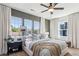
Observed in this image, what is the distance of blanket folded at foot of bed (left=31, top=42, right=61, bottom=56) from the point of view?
1.92m

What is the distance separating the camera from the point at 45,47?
1.96m

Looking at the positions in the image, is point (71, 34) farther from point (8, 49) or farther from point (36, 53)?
point (8, 49)

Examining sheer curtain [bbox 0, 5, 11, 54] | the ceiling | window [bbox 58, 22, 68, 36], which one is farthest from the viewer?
window [bbox 58, 22, 68, 36]

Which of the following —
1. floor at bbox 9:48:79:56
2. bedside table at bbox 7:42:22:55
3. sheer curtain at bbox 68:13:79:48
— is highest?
sheer curtain at bbox 68:13:79:48

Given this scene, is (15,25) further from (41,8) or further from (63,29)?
(63,29)

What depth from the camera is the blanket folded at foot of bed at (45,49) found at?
1.92 metres

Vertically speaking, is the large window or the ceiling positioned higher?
the ceiling

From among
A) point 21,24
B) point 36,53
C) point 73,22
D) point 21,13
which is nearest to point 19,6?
point 21,13

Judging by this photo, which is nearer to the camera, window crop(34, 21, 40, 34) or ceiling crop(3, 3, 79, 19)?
ceiling crop(3, 3, 79, 19)

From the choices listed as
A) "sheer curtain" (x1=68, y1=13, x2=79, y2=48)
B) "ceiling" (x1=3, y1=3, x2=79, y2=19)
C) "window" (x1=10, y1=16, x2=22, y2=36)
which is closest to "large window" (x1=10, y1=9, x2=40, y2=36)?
"window" (x1=10, y1=16, x2=22, y2=36)

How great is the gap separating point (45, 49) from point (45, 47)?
4 centimetres

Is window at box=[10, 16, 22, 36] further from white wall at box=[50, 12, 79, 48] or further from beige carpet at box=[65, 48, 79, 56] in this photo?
beige carpet at box=[65, 48, 79, 56]

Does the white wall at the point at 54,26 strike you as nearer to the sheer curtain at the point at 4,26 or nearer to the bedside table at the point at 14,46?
the bedside table at the point at 14,46

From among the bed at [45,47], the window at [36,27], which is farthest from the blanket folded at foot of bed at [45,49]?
the window at [36,27]
